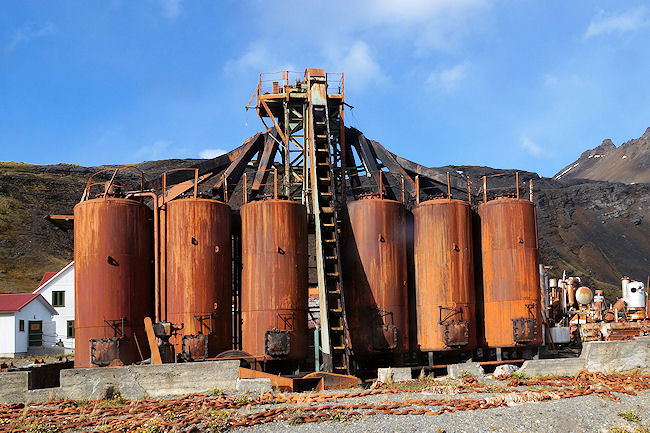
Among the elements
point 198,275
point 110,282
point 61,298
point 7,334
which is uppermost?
point 198,275

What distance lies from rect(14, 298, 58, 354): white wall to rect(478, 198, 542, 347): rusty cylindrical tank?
3202cm

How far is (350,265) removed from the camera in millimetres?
28719

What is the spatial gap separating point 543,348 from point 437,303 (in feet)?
17.8

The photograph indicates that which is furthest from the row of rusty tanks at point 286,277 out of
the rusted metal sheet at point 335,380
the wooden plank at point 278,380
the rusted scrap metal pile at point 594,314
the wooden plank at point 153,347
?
the rusted scrap metal pile at point 594,314

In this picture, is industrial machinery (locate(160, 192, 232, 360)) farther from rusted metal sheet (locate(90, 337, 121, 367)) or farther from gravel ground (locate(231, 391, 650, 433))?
gravel ground (locate(231, 391, 650, 433))

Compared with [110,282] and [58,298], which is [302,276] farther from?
[58,298]

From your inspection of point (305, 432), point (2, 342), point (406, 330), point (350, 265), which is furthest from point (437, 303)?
point (2, 342)

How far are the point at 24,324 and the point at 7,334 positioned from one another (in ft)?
5.04

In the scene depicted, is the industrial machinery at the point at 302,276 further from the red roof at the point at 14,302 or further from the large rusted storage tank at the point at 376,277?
the red roof at the point at 14,302

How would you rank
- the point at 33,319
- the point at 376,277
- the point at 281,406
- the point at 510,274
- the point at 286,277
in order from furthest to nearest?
the point at 33,319, the point at 510,274, the point at 376,277, the point at 286,277, the point at 281,406

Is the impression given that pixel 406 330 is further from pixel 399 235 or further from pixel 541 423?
pixel 541 423

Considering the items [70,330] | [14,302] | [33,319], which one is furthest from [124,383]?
[70,330]

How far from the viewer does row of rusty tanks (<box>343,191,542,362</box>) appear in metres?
28.0

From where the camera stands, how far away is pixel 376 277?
28234mm
